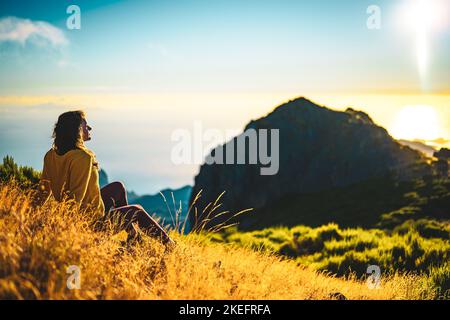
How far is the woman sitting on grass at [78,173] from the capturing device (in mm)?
6008

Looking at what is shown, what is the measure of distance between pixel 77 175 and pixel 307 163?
65344 millimetres

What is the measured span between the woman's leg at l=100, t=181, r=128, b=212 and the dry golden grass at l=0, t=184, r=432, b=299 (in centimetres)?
62

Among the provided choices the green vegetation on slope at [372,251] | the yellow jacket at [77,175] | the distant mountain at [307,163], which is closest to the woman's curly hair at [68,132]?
the yellow jacket at [77,175]

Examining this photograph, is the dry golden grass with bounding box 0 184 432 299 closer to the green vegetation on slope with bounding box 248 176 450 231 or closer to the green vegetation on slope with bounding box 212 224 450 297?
the green vegetation on slope with bounding box 212 224 450 297

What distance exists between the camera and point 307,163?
69562mm

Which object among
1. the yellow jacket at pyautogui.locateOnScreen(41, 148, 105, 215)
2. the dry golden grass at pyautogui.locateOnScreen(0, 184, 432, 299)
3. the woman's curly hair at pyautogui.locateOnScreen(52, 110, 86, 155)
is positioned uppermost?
the woman's curly hair at pyautogui.locateOnScreen(52, 110, 86, 155)

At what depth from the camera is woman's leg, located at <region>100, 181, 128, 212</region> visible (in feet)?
22.9

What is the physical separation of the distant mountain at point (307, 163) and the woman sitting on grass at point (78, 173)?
45.0 metres

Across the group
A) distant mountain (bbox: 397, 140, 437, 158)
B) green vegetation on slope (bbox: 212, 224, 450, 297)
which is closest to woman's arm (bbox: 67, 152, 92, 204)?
green vegetation on slope (bbox: 212, 224, 450, 297)

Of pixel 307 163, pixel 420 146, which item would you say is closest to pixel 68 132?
pixel 420 146

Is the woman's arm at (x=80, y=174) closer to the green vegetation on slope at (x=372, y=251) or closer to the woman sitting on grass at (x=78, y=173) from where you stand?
the woman sitting on grass at (x=78, y=173)
